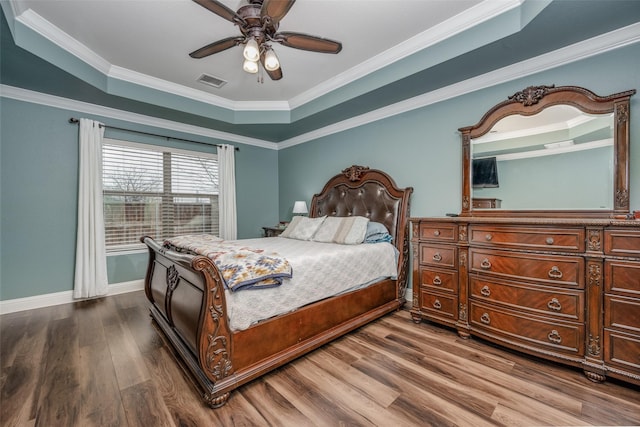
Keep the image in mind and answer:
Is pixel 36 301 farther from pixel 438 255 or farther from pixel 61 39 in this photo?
pixel 438 255

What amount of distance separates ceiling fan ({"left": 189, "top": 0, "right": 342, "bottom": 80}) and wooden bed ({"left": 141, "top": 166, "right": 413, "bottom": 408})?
1.55m

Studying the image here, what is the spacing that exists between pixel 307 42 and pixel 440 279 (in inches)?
93.4

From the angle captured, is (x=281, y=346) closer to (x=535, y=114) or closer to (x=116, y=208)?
(x=535, y=114)

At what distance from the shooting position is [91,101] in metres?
3.36

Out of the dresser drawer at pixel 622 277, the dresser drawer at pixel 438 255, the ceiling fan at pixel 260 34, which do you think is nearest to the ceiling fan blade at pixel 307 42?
the ceiling fan at pixel 260 34

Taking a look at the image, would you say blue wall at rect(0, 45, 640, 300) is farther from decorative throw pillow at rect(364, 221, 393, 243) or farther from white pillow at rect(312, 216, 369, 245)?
white pillow at rect(312, 216, 369, 245)

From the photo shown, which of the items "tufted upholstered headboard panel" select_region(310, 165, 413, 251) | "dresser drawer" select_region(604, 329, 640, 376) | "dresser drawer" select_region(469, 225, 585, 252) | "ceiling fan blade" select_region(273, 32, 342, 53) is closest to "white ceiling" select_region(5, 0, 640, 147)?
"ceiling fan blade" select_region(273, 32, 342, 53)

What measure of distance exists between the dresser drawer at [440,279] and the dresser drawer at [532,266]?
0.20m

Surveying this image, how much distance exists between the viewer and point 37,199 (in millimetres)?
3193

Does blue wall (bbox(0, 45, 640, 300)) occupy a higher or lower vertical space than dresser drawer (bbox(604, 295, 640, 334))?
higher

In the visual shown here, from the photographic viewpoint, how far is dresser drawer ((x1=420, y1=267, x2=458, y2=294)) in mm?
2434

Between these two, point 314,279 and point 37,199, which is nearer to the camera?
point 314,279

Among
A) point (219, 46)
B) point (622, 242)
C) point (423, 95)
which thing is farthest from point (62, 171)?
point (622, 242)

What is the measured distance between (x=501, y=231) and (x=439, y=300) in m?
0.85
